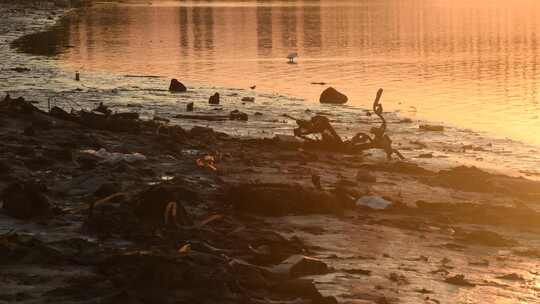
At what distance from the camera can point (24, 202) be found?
47.6ft

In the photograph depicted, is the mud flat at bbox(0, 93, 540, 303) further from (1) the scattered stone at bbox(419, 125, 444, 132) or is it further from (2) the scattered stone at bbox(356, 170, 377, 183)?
(1) the scattered stone at bbox(419, 125, 444, 132)

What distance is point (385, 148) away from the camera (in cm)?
2306

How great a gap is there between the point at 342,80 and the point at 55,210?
35.8 m

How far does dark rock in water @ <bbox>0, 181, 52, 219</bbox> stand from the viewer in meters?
14.5

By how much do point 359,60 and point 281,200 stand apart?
156ft

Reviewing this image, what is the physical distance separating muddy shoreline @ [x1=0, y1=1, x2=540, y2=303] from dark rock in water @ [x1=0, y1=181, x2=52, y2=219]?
21 mm

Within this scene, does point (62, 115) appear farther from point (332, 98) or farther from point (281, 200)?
point (332, 98)

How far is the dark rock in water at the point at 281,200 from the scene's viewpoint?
1627 cm

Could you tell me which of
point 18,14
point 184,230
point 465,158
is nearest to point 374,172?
point 465,158

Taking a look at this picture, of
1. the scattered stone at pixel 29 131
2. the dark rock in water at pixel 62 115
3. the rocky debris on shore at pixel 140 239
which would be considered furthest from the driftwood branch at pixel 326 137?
the scattered stone at pixel 29 131

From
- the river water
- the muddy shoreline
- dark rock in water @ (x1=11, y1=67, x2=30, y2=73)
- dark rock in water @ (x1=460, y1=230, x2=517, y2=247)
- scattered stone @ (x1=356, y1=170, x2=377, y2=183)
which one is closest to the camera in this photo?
the muddy shoreline

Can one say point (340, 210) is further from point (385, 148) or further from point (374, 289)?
point (385, 148)

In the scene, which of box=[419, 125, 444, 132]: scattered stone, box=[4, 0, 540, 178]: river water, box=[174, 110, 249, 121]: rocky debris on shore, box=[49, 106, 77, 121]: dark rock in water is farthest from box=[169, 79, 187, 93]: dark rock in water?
box=[49, 106, 77, 121]: dark rock in water

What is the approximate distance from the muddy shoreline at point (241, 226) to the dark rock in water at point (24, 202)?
0.02 metres
